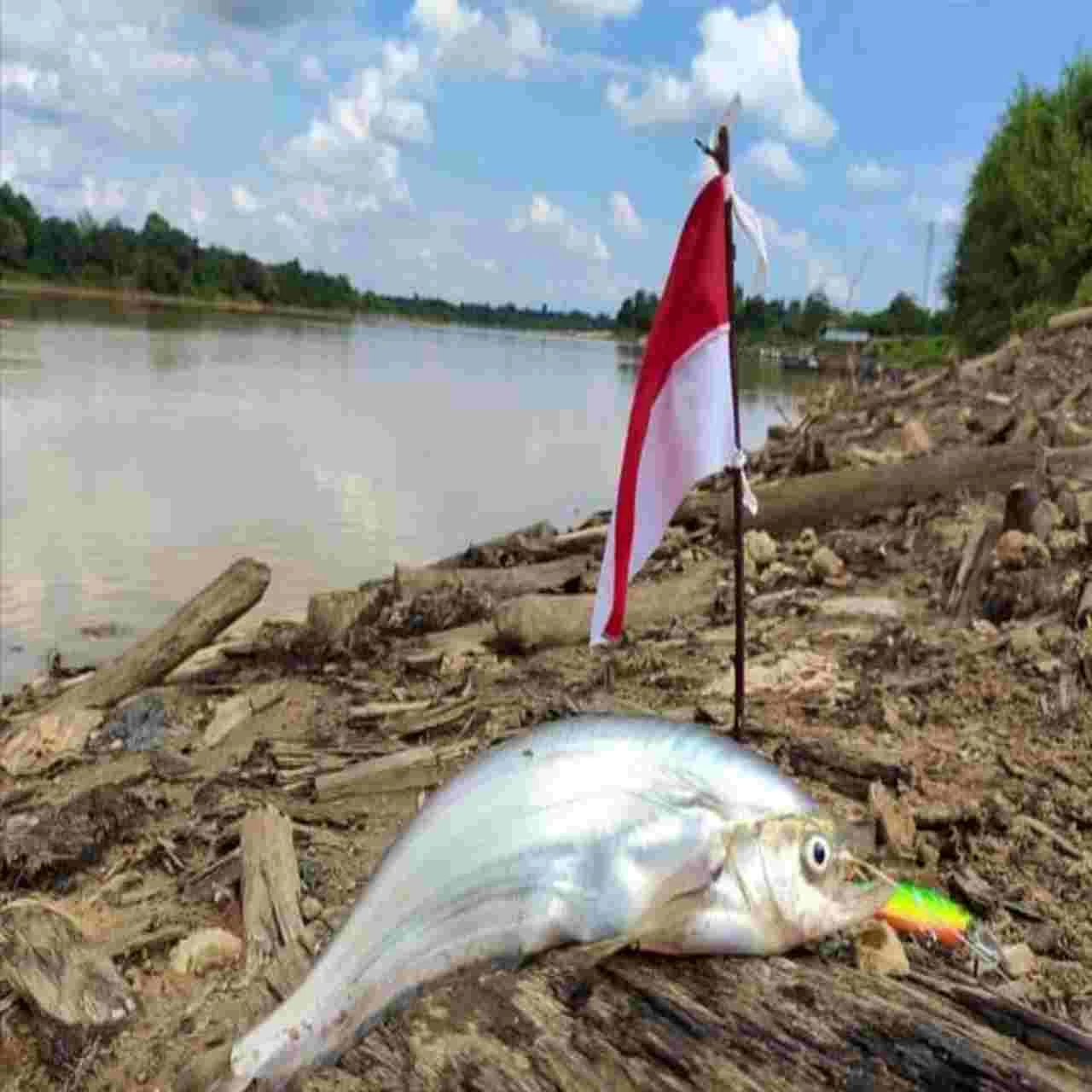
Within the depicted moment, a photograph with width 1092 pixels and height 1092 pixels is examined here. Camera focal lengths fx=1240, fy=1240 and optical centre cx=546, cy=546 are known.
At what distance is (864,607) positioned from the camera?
6527 millimetres

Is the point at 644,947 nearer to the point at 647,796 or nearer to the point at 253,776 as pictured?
the point at 647,796

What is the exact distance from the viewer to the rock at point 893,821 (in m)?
3.82

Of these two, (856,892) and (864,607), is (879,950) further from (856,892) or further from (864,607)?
(864,607)

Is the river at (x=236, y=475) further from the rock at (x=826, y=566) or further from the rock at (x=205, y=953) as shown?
the rock at (x=205, y=953)

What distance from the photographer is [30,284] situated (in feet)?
319

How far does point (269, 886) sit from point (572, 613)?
3088mm

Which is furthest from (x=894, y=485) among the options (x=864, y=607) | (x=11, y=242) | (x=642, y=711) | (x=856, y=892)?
(x=11, y=242)

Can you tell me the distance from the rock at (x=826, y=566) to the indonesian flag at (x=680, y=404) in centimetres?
397

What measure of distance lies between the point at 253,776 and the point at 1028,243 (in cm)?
2981

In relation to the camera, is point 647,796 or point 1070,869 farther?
point 1070,869

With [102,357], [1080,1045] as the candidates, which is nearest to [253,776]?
[1080,1045]

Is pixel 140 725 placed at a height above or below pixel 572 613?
below

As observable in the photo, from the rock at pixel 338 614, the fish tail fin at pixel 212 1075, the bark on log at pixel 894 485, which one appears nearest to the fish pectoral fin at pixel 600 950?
the fish tail fin at pixel 212 1075

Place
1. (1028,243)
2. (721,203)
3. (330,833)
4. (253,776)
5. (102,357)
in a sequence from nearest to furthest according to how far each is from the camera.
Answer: (721,203) → (330,833) → (253,776) → (1028,243) → (102,357)
